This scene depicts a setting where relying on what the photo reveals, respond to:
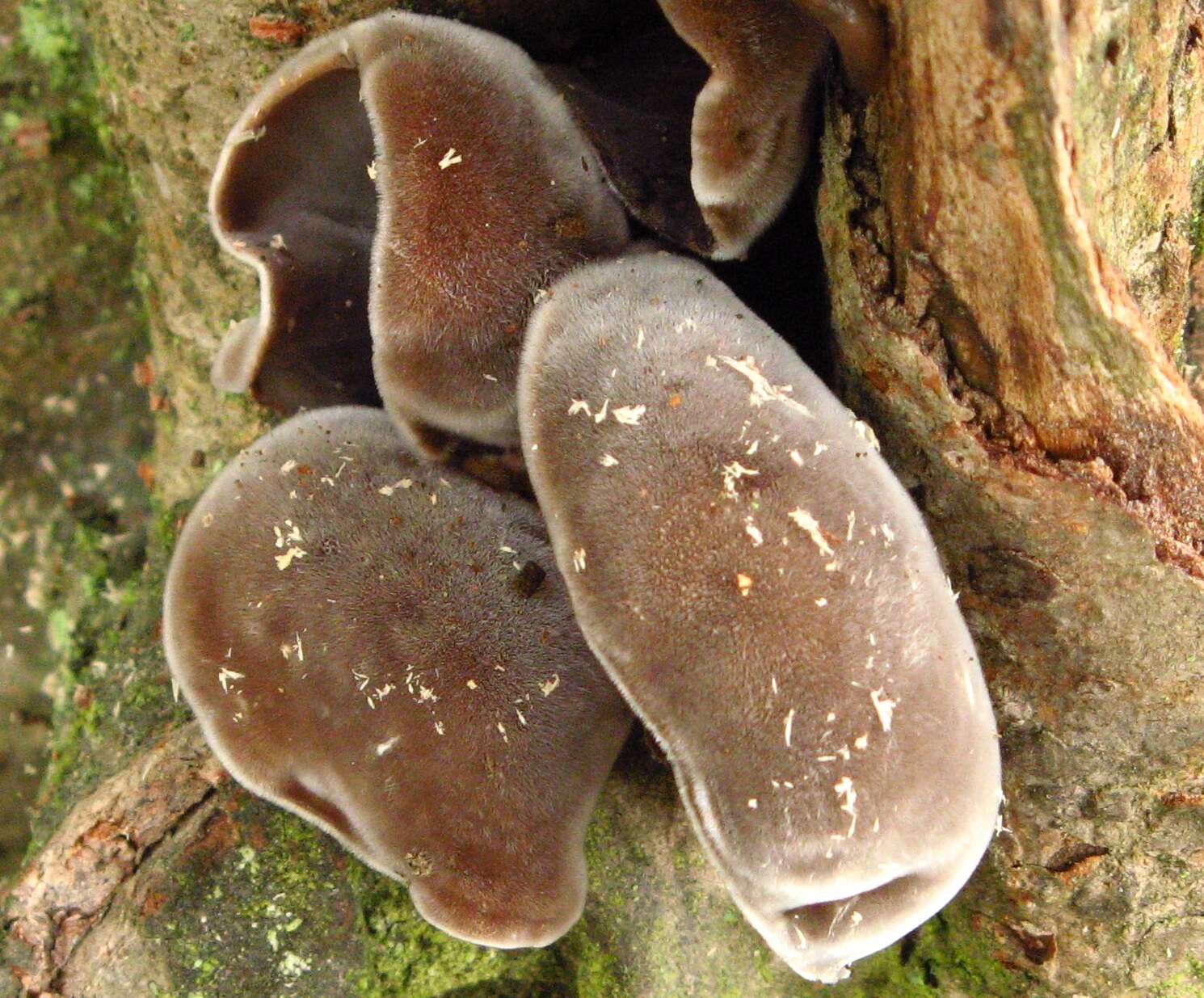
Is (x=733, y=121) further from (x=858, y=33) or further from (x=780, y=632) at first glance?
(x=780, y=632)

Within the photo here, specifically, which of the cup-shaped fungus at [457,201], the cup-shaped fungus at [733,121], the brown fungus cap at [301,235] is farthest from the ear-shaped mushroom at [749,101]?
the brown fungus cap at [301,235]

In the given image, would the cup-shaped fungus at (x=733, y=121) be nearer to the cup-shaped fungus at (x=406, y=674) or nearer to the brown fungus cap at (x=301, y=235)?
the brown fungus cap at (x=301, y=235)

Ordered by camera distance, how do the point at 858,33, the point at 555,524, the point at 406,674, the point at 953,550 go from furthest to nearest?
the point at 406,674
the point at 953,550
the point at 555,524
the point at 858,33

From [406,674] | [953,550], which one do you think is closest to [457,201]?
[406,674]

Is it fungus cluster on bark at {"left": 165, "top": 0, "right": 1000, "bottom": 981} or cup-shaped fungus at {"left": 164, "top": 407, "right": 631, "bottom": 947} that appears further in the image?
cup-shaped fungus at {"left": 164, "top": 407, "right": 631, "bottom": 947}

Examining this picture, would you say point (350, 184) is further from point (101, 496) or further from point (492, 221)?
point (101, 496)

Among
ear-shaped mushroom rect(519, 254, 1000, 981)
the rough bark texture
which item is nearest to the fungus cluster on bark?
ear-shaped mushroom rect(519, 254, 1000, 981)

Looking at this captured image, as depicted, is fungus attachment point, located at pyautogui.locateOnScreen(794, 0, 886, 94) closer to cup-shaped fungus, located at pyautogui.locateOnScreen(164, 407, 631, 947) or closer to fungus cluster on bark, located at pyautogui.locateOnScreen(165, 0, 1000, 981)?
fungus cluster on bark, located at pyautogui.locateOnScreen(165, 0, 1000, 981)
